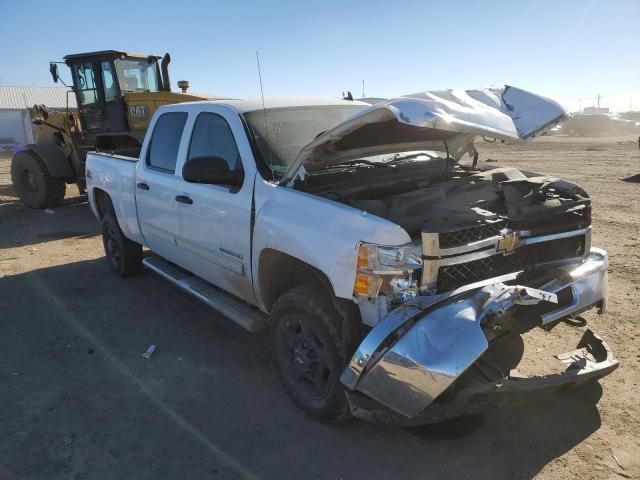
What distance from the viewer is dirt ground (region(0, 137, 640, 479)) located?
106 inches

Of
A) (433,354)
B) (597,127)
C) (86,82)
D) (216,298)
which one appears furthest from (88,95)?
(597,127)

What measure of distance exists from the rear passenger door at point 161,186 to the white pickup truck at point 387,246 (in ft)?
0.15

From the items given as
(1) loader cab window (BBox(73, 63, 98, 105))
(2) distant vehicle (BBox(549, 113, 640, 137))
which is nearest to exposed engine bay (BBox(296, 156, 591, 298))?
(1) loader cab window (BBox(73, 63, 98, 105))

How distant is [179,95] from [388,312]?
8901mm

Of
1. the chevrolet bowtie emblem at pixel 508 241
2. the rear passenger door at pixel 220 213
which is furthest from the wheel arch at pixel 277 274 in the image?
the chevrolet bowtie emblem at pixel 508 241

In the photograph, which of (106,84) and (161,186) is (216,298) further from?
(106,84)

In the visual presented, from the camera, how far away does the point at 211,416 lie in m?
3.16

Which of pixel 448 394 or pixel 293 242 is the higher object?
pixel 293 242

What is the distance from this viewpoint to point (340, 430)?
2986mm

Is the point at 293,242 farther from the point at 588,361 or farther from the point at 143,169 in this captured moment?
the point at 143,169

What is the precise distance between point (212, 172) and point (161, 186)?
1287 millimetres

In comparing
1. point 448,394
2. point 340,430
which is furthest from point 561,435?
point 340,430

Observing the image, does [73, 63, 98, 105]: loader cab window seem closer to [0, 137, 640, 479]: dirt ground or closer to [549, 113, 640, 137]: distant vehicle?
[0, 137, 640, 479]: dirt ground

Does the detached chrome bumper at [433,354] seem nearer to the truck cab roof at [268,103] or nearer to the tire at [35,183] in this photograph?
the truck cab roof at [268,103]
